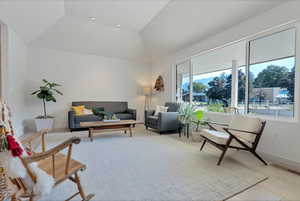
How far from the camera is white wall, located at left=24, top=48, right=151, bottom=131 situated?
493 centimetres

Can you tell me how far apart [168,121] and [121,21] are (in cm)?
308

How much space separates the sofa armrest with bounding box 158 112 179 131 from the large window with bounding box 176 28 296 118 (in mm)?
866

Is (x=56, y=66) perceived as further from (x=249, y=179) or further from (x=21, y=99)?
(x=249, y=179)

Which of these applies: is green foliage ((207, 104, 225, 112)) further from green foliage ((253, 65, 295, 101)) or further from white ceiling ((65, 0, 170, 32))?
A: white ceiling ((65, 0, 170, 32))

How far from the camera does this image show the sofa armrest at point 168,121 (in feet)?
14.0

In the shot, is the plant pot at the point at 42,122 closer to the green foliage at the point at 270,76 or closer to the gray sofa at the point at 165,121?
the gray sofa at the point at 165,121

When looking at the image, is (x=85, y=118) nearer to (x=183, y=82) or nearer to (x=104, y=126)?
(x=104, y=126)

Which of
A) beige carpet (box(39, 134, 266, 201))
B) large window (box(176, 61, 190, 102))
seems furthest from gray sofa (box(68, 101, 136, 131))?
large window (box(176, 61, 190, 102))

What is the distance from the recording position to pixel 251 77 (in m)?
3.20

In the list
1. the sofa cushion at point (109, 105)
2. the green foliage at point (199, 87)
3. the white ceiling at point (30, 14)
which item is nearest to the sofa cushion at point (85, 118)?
the sofa cushion at point (109, 105)

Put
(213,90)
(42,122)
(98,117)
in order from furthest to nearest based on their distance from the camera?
(98,117) < (42,122) < (213,90)

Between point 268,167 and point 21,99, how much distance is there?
580cm

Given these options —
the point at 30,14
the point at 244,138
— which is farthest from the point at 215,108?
the point at 30,14

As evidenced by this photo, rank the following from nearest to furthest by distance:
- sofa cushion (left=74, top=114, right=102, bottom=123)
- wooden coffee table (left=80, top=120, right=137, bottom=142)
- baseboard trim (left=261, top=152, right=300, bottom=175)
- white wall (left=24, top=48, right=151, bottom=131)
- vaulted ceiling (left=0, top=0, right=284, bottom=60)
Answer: baseboard trim (left=261, top=152, right=300, bottom=175)
vaulted ceiling (left=0, top=0, right=284, bottom=60)
wooden coffee table (left=80, top=120, right=137, bottom=142)
sofa cushion (left=74, top=114, right=102, bottom=123)
white wall (left=24, top=48, right=151, bottom=131)
